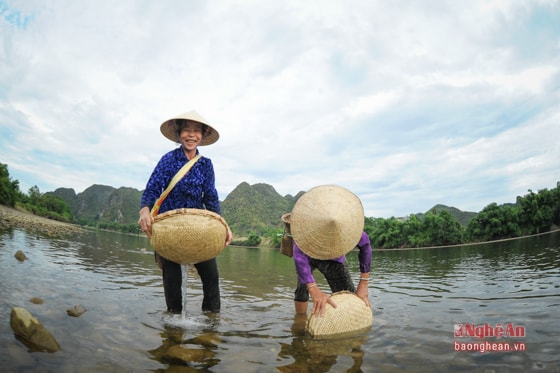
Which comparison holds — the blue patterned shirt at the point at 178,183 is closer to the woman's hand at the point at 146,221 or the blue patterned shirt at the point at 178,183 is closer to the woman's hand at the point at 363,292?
the woman's hand at the point at 146,221

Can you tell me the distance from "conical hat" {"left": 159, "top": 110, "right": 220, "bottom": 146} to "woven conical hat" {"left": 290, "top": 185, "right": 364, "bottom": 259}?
4.92 ft

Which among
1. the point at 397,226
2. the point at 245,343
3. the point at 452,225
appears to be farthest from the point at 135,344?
the point at 397,226

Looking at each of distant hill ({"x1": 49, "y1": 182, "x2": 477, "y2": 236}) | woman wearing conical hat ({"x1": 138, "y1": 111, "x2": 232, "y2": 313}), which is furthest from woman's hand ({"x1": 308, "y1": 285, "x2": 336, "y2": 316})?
distant hill ({"x1": 49, "y1": 182, "x2": 477, "y2": 236})

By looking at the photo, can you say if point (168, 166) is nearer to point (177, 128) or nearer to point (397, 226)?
point (177, 128)

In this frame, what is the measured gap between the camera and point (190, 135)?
12.1 ft

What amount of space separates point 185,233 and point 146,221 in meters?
0.55

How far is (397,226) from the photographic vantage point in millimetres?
61656

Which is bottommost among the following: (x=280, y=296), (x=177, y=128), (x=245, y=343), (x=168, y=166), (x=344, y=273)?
(x=280, y=296)

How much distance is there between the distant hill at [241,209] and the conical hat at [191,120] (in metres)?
120

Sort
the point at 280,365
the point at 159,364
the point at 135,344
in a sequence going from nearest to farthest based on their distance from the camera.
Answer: the point at 159,364 → the point at 280,365 → the point at 135,344

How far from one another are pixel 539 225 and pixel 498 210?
18.7ft

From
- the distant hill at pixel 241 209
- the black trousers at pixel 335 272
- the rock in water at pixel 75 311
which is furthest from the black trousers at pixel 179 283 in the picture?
the distant hill at pixel 241 209

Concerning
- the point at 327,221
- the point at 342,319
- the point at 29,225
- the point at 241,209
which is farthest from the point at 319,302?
the point at 241,209

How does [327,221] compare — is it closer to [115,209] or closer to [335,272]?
[335,272]
